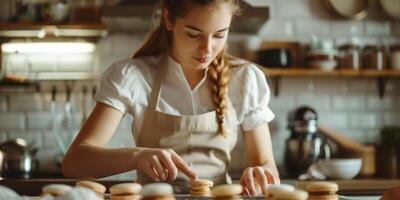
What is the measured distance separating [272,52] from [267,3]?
0.35 m

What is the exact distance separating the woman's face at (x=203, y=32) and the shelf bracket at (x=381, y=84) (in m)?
2.25

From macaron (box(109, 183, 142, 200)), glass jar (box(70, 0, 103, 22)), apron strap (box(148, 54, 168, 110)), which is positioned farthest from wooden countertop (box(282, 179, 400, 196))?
macaron (box(109, 183, 142, 200))

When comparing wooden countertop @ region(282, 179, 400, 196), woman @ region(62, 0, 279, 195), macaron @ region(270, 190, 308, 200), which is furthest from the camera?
wooden countertop @ region(282, 179, 400, 196)

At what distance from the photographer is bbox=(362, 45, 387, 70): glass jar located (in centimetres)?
352

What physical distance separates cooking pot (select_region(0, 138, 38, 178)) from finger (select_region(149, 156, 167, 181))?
1.90m

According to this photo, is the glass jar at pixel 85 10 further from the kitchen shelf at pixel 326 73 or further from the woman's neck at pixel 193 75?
the woman's neck at pixel 193 75

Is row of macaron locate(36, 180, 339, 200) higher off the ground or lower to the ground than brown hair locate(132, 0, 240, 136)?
lower

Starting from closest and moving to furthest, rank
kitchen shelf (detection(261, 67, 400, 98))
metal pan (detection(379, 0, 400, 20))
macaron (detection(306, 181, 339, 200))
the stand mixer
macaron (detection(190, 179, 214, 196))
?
macaron (detection(306, 181, 339, 200))
macaron (detection(190, 179, 214, 196))
the stand mixer
kitchen shelf (detection(261, 67, 400, 98))
metal pan (detection(379, 0, 400, 20))

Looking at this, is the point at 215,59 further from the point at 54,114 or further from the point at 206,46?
the point at 54,114

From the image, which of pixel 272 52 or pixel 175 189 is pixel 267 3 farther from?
pixel 175 189

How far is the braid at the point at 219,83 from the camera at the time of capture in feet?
5.79

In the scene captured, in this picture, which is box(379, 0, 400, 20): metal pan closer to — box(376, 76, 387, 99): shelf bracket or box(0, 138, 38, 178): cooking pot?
box(376, 76, 387, 99): shelf bracket

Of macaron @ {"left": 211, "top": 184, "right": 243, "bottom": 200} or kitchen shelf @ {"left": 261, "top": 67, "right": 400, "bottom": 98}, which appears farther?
kitchen shelf @ {"left": 261, "top": 67, "right": 400, "bottom": 98}

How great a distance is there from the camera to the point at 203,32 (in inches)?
→ 61.6
